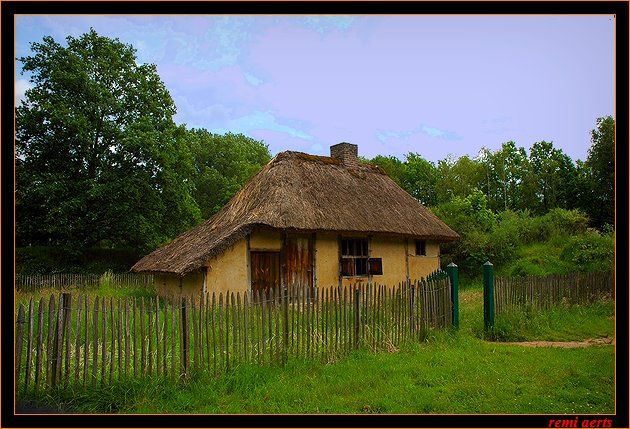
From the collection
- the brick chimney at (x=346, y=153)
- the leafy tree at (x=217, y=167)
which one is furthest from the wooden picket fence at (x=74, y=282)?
the leafy tree at (x=217, y=167)

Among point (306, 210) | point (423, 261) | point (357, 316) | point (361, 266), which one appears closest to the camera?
point (357, 316)

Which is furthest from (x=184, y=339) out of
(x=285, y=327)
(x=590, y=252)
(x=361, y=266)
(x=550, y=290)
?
(x=590, y=252)

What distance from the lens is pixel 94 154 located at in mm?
23688

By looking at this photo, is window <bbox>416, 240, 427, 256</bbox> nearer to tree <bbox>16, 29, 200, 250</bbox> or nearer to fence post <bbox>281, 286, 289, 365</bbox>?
fence post <bbox>281, 286, 289, 365</bbox>

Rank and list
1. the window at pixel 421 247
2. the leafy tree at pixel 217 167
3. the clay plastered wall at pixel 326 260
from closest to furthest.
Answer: the clay plastered wall at pixel 326 260 → the window at pixel 421 247 → the leafy tree at pixel 217 167

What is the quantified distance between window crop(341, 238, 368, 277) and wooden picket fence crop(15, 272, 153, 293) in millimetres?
8112

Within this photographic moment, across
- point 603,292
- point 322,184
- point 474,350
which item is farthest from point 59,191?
point 603,292

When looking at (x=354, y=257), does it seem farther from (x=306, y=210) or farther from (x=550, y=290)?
(x=550, y=290)

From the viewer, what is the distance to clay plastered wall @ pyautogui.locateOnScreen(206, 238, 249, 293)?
41.0 feet

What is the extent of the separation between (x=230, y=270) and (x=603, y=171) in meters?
27.3

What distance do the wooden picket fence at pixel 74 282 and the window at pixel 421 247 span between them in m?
10.3

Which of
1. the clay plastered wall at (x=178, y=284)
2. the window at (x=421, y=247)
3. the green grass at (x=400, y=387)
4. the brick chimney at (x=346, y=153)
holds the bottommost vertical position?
the green grass at (x=400, y=387)

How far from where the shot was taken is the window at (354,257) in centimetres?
1502

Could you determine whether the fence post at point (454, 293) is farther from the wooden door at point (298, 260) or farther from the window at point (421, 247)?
the window at point (421, 247)
